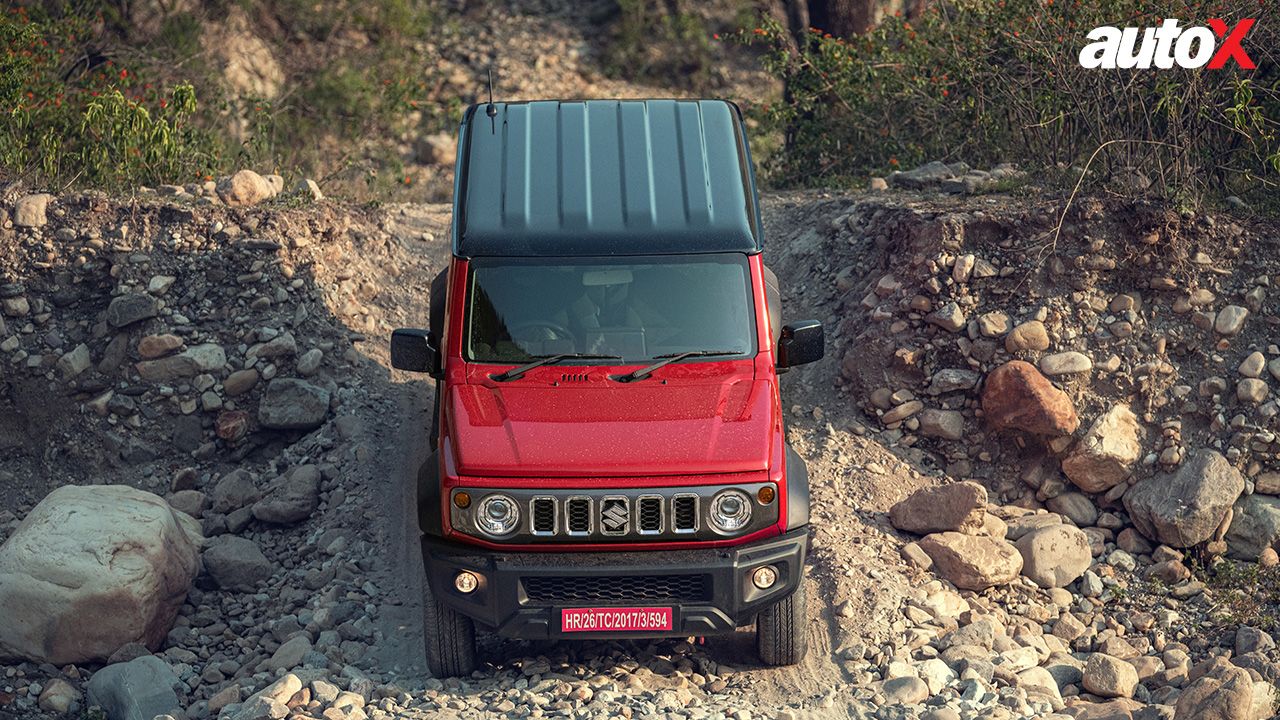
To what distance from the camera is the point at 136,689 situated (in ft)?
24.0

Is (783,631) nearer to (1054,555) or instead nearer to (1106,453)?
(1054,555)

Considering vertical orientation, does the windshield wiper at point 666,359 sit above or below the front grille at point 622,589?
above

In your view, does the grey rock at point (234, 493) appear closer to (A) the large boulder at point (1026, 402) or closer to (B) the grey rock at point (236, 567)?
(B) the grey rock at point (236, 567)

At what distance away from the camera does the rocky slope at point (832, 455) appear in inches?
292

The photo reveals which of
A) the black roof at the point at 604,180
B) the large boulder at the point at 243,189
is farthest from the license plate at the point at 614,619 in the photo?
the large boulder at the point at 243,189

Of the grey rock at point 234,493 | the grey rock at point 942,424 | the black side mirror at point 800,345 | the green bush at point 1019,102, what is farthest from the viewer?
the green bush at point 1019,102

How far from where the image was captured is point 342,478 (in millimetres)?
9484

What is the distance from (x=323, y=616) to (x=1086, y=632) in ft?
15.8

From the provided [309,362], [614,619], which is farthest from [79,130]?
[614,619]

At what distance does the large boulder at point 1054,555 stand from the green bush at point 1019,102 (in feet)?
Result: 10.6

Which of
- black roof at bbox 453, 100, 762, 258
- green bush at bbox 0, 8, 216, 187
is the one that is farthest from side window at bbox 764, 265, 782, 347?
green bush at bbox 0, 8, 216, 187

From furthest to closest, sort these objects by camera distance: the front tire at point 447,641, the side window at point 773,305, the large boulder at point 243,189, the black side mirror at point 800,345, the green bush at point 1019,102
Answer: the large boulder at point 243,189, the green bush at point 1019,102, the side window at point 773,305, the black side mirror at point 800,345, the front tire at point 447,641

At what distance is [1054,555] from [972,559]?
75cm

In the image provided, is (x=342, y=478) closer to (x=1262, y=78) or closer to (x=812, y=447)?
(x=812, y=447)
